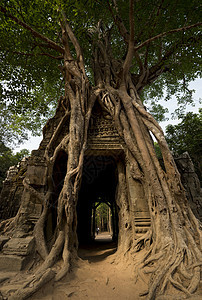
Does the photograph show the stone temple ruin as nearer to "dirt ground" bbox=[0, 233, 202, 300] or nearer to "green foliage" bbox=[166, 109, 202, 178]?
"dirt ground" bbox=[0, 233, 202, 300]

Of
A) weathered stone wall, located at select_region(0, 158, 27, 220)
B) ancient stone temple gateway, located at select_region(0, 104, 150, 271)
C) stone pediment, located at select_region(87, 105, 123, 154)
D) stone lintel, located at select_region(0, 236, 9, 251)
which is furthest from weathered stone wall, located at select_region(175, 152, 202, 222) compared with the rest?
weathered stone wall, located at select_region(0, 158, 27, 220)

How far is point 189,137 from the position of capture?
27.9 ft


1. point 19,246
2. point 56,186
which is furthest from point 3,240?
point 56,186

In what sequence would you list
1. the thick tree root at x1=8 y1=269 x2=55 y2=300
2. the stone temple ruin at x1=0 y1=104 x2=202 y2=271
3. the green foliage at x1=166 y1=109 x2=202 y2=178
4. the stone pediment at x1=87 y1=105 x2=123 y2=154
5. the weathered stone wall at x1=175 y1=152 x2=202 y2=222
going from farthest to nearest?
the green foliage at x1=166 y1=109 x2=202 y2=178 < the weathered stone wall at x1=175 y1=152 x2=202 y2=222 < the stone pediment at x1=87 y1=105 x2=123 y2=154 < the stone temple ruin at x1=0 y1=104 x2=202 y2=271 < the thick tree root at x1=8 y1=269 x2=55 y2=300

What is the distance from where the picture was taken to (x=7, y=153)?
10.3 m

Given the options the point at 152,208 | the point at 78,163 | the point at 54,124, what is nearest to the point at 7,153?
the point at 54,124

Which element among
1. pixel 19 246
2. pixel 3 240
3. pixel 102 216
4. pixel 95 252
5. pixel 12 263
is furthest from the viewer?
pixel 102 216

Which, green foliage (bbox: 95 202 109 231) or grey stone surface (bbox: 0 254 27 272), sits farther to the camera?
green foliage (bbox: 95 202 109 231)

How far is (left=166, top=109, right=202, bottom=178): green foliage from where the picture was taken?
27.3 ft

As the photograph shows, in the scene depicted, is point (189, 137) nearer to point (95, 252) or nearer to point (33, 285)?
point (95, 252)

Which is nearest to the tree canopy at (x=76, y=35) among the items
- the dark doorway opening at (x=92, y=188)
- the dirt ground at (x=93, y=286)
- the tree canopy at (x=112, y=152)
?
the tree canopy at (x=112, y=152)

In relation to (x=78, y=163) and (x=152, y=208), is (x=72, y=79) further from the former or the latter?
(x=152, y=208)

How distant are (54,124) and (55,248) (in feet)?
10.6

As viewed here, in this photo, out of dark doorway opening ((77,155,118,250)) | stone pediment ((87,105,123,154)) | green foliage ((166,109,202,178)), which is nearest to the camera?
stone pediment ((87,105,123,154))
